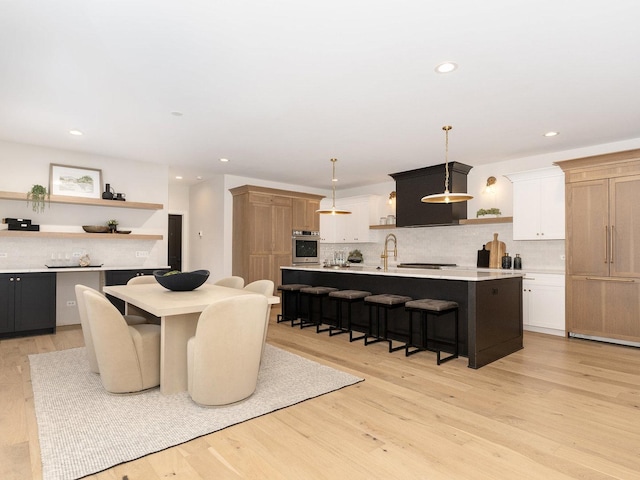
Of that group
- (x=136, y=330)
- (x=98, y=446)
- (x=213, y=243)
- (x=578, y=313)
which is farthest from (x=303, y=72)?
(x=213, y=243)

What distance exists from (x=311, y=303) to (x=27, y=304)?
12.3 feet

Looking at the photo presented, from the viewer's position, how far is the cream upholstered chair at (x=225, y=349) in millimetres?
2605

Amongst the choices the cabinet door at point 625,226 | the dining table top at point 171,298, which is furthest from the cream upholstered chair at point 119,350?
the cabinet door at point 625,226

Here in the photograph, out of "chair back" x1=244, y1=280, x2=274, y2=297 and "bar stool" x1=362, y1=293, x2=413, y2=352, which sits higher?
"chair back" x1=244, y1=280, x2=274, y2=297

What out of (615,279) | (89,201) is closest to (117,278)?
(89,201)

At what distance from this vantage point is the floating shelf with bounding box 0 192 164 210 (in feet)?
16.5

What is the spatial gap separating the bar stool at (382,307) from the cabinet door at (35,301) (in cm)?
412

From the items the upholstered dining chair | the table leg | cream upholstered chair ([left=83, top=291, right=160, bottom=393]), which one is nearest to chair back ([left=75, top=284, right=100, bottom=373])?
the upholstered dining chair

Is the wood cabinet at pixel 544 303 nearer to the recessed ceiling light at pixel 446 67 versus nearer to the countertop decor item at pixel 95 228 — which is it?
the recessed ceiling light at pixel 446 67

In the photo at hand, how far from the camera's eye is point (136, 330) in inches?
123

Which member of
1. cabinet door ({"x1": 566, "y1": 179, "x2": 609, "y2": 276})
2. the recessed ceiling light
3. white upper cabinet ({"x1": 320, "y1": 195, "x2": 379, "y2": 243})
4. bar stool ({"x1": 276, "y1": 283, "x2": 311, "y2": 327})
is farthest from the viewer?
white upper cabinet ({"x1": 320, "y1": 195, "x2": 379, "y2": 243})

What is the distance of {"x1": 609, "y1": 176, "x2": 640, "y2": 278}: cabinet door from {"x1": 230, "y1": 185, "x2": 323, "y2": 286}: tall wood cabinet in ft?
16.9

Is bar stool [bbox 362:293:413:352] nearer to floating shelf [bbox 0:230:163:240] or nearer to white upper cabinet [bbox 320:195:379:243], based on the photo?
white upper cabinet [bbox 320:195:379:243]

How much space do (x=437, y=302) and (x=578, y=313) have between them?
2387 mm
